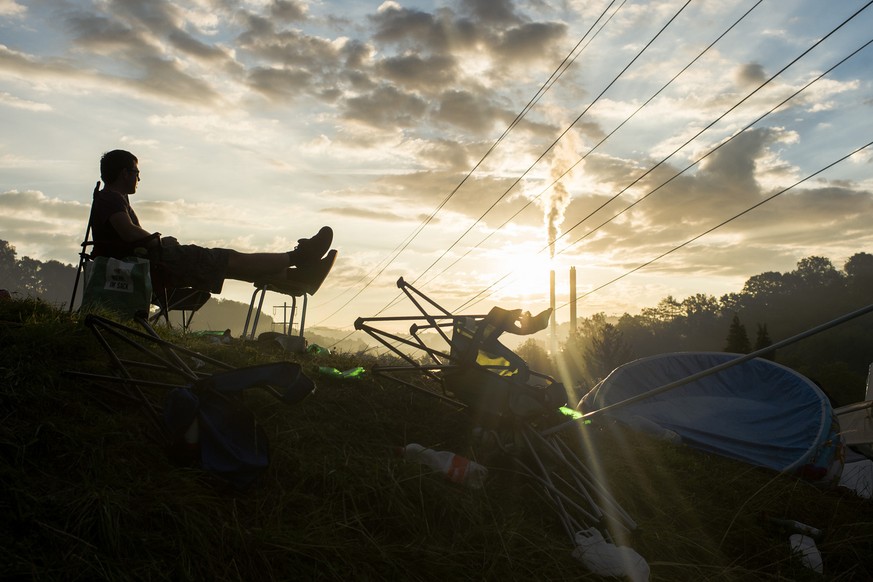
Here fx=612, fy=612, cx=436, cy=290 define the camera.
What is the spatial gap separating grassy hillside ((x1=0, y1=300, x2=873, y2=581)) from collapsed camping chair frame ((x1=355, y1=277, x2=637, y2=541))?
106 mm

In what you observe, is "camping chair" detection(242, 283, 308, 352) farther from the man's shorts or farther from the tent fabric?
the tent fabric

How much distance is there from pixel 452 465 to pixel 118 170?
9.84ft

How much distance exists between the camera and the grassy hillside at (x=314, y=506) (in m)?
1.70

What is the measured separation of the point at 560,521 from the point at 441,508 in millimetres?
554

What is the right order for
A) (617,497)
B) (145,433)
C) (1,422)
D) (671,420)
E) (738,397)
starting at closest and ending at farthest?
(1,422) < (145,433) < (617,497) < (671,420) < (738,397)

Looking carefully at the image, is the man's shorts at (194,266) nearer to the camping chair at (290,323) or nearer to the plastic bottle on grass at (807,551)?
the camping chair at (290,323)

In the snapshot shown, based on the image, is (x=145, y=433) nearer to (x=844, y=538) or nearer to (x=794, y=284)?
(x=844, y=538)

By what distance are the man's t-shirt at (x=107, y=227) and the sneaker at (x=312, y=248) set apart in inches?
41.9

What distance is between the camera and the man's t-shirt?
12.3 ft

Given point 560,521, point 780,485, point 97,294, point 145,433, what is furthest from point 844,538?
point 97,294

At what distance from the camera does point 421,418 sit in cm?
319

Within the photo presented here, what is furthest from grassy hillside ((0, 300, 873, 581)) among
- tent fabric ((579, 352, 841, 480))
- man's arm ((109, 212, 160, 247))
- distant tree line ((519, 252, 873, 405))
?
distant tree line ((519, 252, 873, 405))

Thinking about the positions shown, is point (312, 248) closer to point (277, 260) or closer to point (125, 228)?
point (277, 260)

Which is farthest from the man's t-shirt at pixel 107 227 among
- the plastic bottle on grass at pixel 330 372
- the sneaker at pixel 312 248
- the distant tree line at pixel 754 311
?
the distant tree line at pixel 754 311
